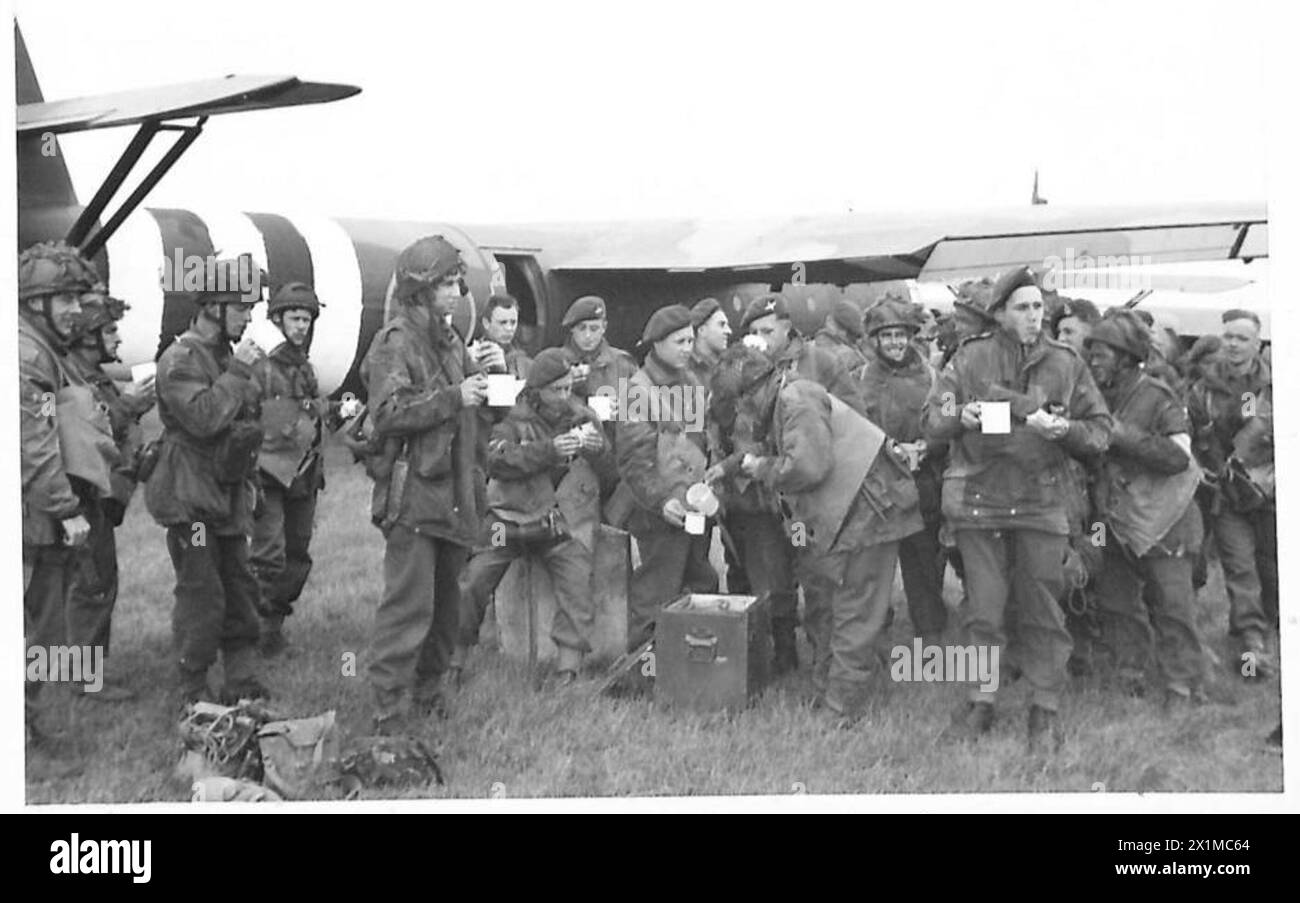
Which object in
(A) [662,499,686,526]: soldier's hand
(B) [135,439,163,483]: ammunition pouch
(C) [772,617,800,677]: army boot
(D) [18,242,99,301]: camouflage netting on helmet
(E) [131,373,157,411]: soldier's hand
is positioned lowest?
(C) [772,617,800,677]: army boot

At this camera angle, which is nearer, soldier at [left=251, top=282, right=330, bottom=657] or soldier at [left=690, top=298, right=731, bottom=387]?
soldier at [left=251, top=282, right=330, bottom=657]

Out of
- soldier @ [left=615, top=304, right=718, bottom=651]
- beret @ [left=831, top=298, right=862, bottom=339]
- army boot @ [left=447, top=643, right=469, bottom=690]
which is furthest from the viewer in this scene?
beret @ [left=831, top=298, right=862, bottom=339]

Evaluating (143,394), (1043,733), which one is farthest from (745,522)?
(143,394)

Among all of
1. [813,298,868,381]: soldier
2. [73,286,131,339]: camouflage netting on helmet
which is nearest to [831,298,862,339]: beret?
[813,298,868,381]: soldier

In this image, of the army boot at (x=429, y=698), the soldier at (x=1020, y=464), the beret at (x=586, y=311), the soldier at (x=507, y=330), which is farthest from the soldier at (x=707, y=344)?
the army boot at (x=429, y=698)

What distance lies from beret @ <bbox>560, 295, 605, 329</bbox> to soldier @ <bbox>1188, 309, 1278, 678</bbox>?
7.41ft

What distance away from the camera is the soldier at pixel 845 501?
17.4ft

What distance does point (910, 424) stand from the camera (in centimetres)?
559

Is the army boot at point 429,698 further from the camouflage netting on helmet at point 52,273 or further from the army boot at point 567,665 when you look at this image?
the camouflage netting on helmet at point 52,273

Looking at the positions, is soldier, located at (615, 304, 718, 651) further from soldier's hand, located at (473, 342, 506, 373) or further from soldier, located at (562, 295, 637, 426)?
soldier's hand, located at (473, 342, 506, 373)

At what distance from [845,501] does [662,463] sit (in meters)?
0.69

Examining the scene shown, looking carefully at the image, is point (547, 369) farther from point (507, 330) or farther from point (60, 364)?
point (60, 364)

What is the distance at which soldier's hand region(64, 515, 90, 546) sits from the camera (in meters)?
5.01

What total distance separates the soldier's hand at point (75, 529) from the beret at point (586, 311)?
1862mm
